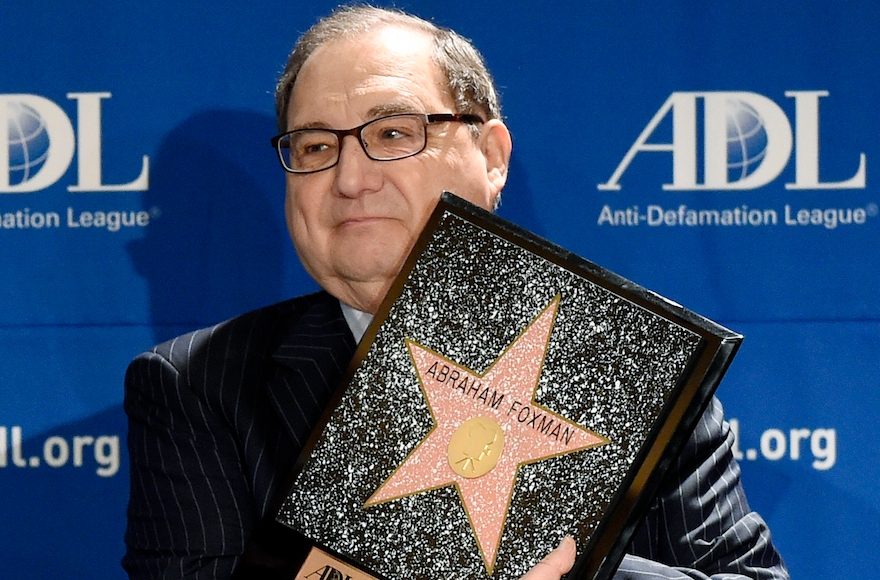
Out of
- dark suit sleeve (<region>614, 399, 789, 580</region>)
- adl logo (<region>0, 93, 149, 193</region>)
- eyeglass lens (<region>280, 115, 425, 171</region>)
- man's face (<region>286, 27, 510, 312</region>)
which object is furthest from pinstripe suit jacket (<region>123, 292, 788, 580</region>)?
adl logo (<region>0, 93, 149, 193</region>)

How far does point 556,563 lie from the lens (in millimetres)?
943

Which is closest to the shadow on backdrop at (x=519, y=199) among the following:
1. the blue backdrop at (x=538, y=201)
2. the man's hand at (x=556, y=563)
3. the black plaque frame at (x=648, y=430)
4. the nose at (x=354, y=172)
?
the blue backdrop at (x=538, y=201)

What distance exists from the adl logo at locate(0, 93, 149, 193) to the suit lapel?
625 mm

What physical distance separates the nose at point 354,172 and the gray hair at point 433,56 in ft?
0.57

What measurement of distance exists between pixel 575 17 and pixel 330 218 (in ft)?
2.50

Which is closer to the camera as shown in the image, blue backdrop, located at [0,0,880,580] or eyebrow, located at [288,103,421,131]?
eyebrow, located at [288,103,421,131]

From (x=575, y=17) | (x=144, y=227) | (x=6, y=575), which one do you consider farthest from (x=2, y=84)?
(x=575, y=17)

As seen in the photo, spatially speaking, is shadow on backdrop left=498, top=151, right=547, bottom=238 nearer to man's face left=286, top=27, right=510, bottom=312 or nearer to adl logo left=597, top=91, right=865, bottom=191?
adl logo left=597, top=91, right=865, bottom=191

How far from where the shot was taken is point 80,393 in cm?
190

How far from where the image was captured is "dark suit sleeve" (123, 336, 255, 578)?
4.08 feet

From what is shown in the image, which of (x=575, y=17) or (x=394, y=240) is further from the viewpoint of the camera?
(x=575, y=17)

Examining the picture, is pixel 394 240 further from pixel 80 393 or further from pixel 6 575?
pixel 6 575

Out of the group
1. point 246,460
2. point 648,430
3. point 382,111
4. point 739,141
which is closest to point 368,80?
point 382,111

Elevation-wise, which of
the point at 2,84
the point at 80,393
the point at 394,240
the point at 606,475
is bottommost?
the point at 80,393
